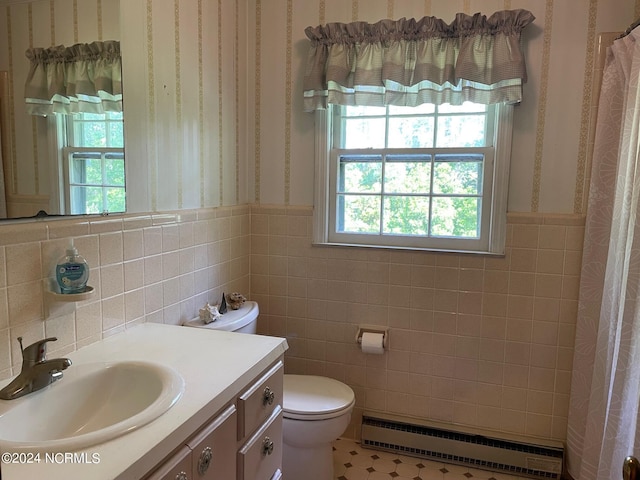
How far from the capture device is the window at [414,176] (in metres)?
2.17

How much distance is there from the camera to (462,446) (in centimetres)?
224

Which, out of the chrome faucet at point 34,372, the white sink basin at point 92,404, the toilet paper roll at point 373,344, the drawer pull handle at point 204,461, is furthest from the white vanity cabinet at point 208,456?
the toilet paper roll at point 373,344

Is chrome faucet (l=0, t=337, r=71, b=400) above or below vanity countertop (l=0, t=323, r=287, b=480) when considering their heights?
above

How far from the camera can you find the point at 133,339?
4.83 ft

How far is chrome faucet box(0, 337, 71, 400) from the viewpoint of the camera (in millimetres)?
1033

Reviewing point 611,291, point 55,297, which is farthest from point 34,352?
point 611,291

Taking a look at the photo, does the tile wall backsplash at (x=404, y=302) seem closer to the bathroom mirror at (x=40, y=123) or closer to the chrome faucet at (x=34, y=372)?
the bathroom mirror at (x=40, y=123)

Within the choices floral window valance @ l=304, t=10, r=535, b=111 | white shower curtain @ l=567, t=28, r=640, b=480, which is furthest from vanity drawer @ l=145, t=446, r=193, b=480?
floral window valance @ l=304, t=10, r=535, b=111

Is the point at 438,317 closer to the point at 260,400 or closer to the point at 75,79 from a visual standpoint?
the point at 260,400

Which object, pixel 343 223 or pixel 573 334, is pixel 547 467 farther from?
pixel 343 223

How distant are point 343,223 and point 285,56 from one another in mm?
945

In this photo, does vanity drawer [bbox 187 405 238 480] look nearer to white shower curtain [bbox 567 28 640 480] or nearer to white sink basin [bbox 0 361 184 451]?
white sink basin [bbox 0 361 184 451]

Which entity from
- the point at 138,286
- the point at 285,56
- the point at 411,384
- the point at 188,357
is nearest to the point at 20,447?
the point at 188,357

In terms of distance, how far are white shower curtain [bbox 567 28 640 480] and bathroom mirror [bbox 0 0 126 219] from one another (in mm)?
1776
